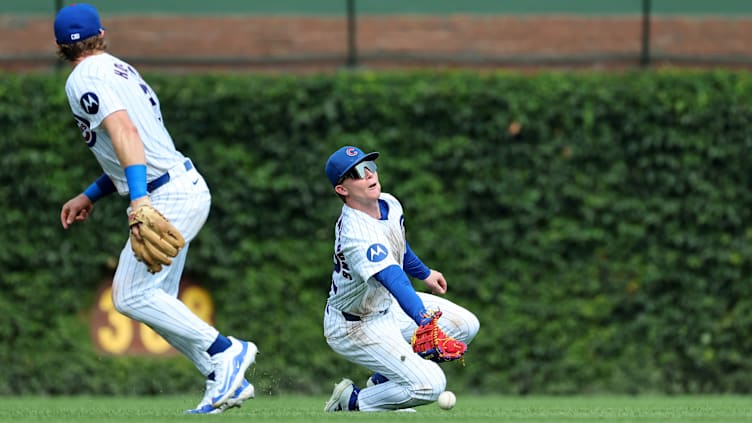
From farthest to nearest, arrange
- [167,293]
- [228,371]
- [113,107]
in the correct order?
[167,293]
[228,371]
[113,107]

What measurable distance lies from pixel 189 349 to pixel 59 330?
14.6ft

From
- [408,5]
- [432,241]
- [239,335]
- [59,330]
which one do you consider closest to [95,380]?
[59,330]

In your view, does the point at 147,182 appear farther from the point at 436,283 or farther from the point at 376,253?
the point at 436,283

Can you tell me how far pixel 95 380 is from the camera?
A: 1062cm

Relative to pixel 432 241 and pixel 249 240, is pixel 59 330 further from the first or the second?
pixel 432 241

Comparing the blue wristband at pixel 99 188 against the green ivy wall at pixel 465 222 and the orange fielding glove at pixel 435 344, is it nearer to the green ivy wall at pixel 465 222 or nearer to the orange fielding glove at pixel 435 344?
the orange fielding glove at pixel 435 344

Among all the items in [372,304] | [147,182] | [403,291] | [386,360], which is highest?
[147,182]

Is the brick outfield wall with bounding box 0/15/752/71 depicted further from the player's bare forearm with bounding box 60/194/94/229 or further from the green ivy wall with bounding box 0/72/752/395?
the player's bare forearm with bounding box 60/194/94/229

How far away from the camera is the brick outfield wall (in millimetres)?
12289

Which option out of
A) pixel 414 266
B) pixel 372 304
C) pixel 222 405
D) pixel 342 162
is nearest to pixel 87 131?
pixel 342 162

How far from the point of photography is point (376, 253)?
→ 6293mm

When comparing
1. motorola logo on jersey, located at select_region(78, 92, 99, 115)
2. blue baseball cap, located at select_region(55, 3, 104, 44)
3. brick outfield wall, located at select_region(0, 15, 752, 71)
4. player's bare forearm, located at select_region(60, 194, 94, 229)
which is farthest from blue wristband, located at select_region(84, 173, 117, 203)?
brick outfield wall, located at select_region(0, 15, 752, 71)

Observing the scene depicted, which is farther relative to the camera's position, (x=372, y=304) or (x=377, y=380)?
(x=377, y=380)

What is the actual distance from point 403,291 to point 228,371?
3.38 feet
